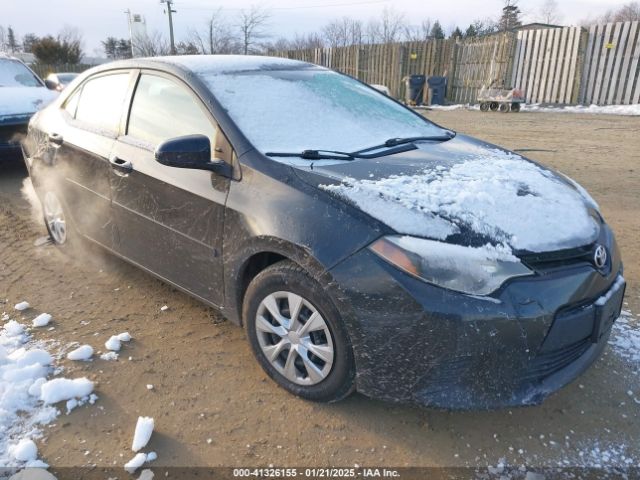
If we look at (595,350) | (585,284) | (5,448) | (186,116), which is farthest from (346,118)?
(5,448)

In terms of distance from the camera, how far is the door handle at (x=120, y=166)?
120 inches

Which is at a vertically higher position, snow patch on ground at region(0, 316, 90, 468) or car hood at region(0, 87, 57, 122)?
car hood at region(0, 87, 57, 122)

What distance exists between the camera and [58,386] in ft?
8.11

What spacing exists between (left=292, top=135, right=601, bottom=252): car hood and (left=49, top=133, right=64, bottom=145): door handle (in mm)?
2317

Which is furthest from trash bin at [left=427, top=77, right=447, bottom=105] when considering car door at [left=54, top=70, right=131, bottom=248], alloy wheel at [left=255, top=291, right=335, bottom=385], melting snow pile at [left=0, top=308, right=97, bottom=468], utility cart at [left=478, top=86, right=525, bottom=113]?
melting snow pile at [left=0, top=308, right=97, bottom=468]

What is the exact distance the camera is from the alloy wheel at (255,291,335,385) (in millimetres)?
2240

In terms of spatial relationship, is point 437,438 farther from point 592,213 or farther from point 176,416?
point 592,213

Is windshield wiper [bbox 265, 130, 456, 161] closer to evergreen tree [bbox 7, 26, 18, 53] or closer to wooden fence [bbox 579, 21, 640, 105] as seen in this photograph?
wooden fence [bbox 579, 21, 640, 105]

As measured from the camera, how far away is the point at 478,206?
2.18 m

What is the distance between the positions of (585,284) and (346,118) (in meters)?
1.67

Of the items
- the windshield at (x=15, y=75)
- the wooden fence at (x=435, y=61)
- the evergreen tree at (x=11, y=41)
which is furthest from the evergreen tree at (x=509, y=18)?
the evergreen tree at (x=11, y=41)

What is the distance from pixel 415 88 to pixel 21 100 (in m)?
15.4

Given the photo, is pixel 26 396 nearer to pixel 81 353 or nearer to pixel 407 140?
pixel 81 353

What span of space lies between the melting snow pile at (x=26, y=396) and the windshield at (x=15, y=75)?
6560 millimetres
